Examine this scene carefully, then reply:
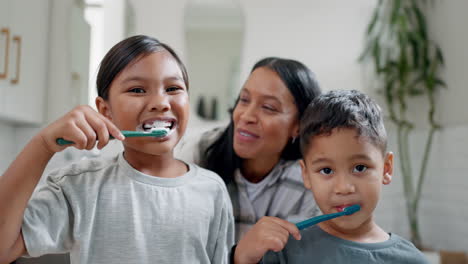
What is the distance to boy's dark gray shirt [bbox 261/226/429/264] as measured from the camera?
0.79 metres

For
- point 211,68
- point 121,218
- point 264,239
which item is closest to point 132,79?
point 121,218

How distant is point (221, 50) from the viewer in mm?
2662

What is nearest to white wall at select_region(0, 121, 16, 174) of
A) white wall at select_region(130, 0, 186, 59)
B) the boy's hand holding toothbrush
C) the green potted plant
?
white wall at select_region(130, 0, 186, 59)

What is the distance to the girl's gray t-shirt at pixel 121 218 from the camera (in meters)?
0.71

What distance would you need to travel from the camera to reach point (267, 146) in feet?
3.89

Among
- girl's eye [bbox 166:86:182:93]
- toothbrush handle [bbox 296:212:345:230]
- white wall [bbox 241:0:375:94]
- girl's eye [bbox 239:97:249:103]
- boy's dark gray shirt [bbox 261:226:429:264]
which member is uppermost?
white wall [bbox 241:0:375:94]

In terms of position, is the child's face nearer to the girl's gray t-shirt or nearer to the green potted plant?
the girl's gray t-shirt

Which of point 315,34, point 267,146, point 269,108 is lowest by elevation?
point 267,146

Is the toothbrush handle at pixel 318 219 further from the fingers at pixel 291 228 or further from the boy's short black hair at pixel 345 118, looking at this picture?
the boy's short black hair at pixel 345 118

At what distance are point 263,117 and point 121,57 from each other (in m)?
0.47

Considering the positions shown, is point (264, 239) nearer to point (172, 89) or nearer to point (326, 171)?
point (326, 171)

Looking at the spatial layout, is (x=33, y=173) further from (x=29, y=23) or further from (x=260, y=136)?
(x=29, y=23)

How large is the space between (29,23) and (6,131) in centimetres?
64

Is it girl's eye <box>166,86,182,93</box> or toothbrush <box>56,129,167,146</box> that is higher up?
girl's eye <box>166,86,182,93</box>
